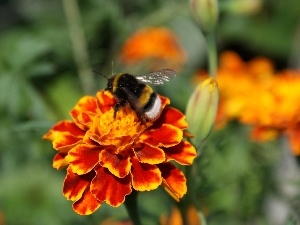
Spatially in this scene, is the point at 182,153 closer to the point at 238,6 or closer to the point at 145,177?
the point at 145,177

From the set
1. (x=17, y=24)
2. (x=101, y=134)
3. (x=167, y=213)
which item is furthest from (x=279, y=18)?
(x=101, y=134)

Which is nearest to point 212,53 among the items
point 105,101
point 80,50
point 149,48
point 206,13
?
point 206,13

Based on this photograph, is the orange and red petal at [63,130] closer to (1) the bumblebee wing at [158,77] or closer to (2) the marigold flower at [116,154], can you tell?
(2) the marigold flower at [116,154]

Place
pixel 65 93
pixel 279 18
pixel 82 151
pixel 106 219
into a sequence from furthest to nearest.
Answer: pixel 279 18
pixel 65 93
pixel 106 219
pixel 82 151

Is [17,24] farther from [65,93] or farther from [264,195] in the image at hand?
[264,195]

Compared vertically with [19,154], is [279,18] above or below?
below

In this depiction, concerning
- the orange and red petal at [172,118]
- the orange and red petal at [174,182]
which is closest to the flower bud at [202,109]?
the orange and red petal at [172,118]

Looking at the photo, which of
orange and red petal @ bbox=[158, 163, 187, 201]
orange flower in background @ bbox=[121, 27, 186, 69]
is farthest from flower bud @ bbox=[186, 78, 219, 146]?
orange flower in background @ bbox=[121, 27, 186, 69]
